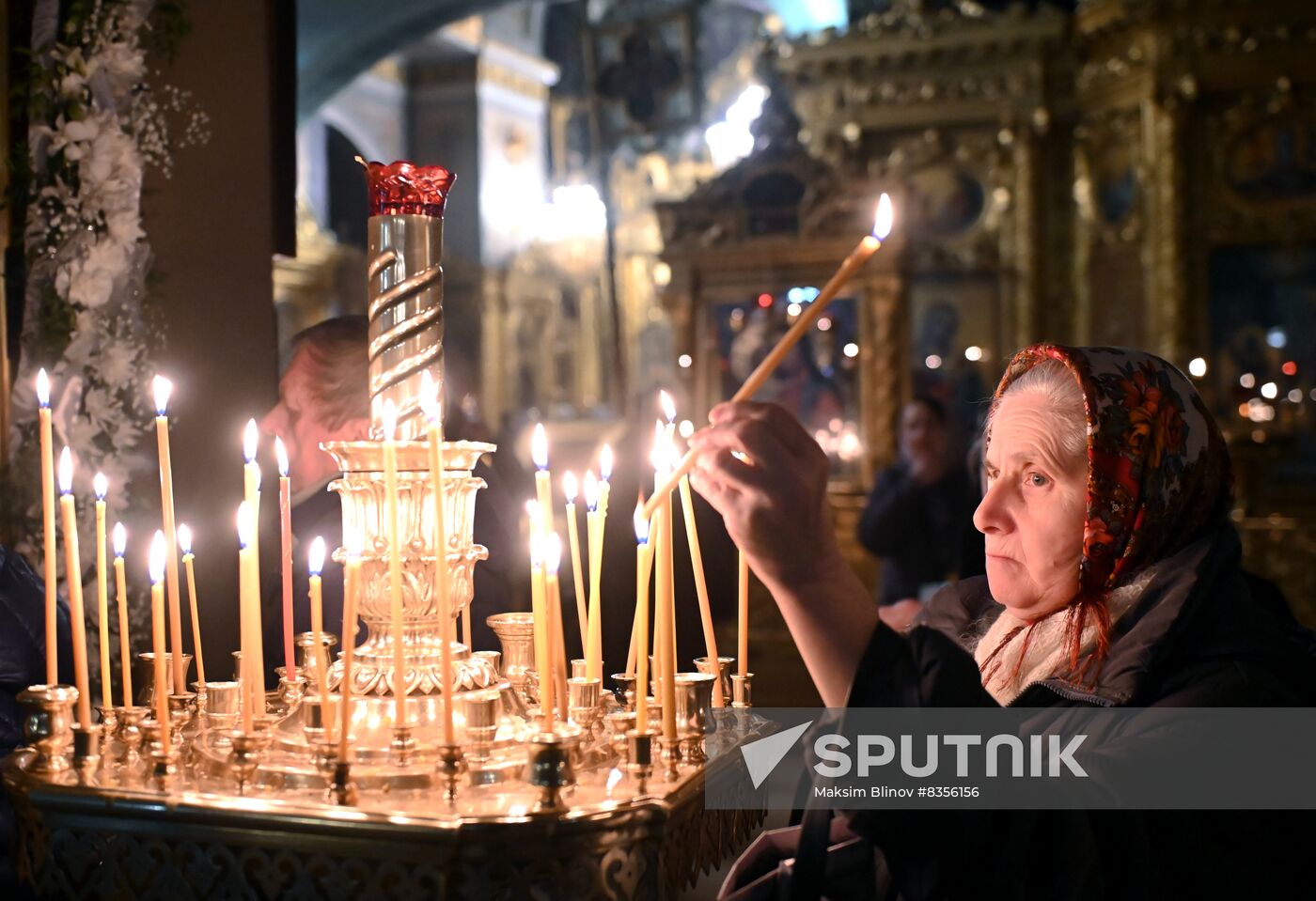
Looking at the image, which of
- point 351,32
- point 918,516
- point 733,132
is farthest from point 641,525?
point 733,132

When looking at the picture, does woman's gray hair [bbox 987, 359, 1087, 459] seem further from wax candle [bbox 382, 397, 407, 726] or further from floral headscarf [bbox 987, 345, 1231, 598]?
wax candle [bbox 382, 397, 407, 726]

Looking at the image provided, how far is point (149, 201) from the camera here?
2463 mm

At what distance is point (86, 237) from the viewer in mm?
2371

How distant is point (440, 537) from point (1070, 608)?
2.55ft

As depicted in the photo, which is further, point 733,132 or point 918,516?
point 733,132

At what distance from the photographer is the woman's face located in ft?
4.89

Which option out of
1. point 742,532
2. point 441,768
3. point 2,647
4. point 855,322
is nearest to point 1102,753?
point 742,532

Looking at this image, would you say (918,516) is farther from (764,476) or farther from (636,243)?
(636,243)

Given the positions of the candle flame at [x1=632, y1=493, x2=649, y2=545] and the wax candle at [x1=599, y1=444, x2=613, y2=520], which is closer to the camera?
the candle flame at [x1=632, y1=493, x2=649, y2=545]

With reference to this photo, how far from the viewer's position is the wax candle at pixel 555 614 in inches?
45.5

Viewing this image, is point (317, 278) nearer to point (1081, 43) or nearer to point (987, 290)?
point (987, 290)

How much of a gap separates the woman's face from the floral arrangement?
1.62 meters

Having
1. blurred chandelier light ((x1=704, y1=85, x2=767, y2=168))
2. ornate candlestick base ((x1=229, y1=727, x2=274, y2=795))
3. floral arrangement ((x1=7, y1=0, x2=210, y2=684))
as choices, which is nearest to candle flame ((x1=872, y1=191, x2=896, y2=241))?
ornate candlestick base ((x1=229, y1=727, x2=274, y2=795))

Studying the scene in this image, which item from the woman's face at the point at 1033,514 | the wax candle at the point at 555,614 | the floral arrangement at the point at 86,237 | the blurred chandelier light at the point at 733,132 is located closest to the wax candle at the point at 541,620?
the wax candle at the point at 555,614
